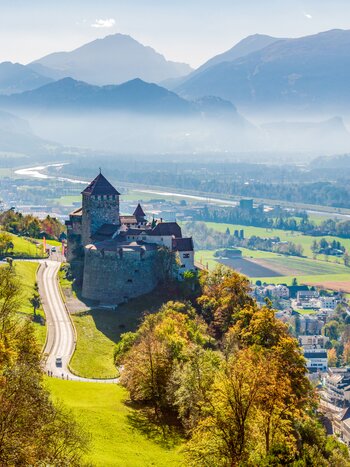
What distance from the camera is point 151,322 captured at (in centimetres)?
6800

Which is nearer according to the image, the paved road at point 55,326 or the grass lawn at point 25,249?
the paved road at point 55,326

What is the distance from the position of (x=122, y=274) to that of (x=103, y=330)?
9.34m

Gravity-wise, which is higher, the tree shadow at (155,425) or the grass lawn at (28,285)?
the grass lawn at (28,285)

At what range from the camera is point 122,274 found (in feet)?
284

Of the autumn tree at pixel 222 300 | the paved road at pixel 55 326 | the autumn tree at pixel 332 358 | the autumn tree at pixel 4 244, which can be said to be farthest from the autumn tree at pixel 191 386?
the autumn tree at pixel 332 358

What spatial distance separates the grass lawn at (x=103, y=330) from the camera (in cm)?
6819

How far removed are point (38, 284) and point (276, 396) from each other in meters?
60.6

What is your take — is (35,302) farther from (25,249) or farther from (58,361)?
(25,249)

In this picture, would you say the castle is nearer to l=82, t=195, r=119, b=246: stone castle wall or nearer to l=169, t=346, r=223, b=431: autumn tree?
l=82, t=195, r=119, b=246: stone castle wall

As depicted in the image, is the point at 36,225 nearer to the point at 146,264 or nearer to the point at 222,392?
the point at 146,264

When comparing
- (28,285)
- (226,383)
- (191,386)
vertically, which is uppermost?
(226,383)

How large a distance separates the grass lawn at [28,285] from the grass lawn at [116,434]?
2253 cm

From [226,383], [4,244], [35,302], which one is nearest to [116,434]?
[226,383]

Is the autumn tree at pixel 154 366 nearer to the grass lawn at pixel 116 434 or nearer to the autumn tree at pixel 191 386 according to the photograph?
the autumn tree at pixel 191 386
